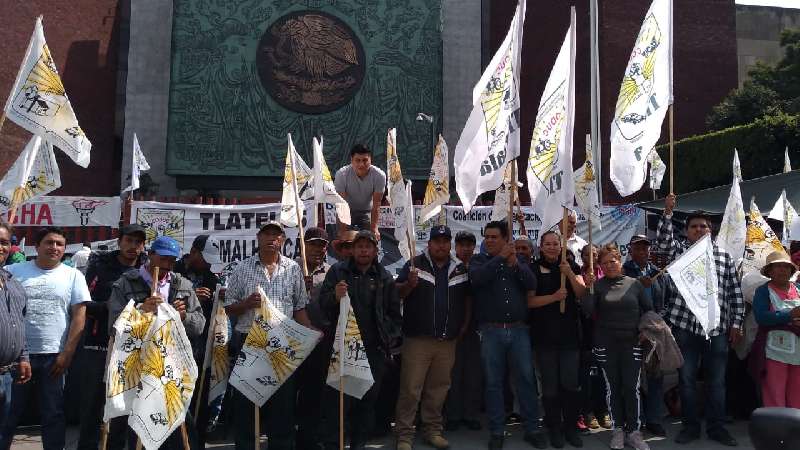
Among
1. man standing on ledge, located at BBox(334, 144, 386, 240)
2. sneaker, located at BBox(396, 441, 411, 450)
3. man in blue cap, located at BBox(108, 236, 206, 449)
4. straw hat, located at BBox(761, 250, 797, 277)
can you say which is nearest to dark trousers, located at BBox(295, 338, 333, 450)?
sneaker, located at BBox(396, 441, 411, 450)

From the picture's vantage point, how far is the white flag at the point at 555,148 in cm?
643

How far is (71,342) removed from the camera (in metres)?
5.51

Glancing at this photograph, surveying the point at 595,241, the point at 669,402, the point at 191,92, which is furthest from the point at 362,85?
the point at 669,402

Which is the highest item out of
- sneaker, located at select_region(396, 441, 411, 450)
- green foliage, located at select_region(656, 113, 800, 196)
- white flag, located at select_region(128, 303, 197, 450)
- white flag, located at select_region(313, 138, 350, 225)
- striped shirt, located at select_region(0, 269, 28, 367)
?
green foliage, located at select_region(656, 113, 800, 196)

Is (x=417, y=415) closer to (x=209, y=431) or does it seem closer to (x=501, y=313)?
(x=501, y=313)

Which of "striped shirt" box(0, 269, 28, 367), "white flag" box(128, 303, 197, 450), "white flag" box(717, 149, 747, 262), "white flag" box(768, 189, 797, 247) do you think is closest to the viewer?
"striped shirt" box(0, 269, 28, 367)

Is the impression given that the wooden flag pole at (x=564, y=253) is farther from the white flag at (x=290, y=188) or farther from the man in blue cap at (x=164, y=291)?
the man in blue cap at (x=164, y=291)

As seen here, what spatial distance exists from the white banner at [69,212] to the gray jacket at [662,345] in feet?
30.0

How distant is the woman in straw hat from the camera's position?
6520mm

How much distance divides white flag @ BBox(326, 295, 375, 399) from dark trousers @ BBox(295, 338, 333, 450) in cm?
37

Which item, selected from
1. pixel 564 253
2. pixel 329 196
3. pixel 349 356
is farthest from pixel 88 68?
pixel 564 253

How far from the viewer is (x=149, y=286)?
18.2ft

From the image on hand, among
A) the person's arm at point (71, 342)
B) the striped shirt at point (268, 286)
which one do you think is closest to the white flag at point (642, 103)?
the striped shirt at point (268, 286)

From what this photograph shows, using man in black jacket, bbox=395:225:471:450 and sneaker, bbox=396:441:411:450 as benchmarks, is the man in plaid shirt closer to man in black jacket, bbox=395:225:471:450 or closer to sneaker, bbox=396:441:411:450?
man in black jacket, bbox=395:225:471:450
